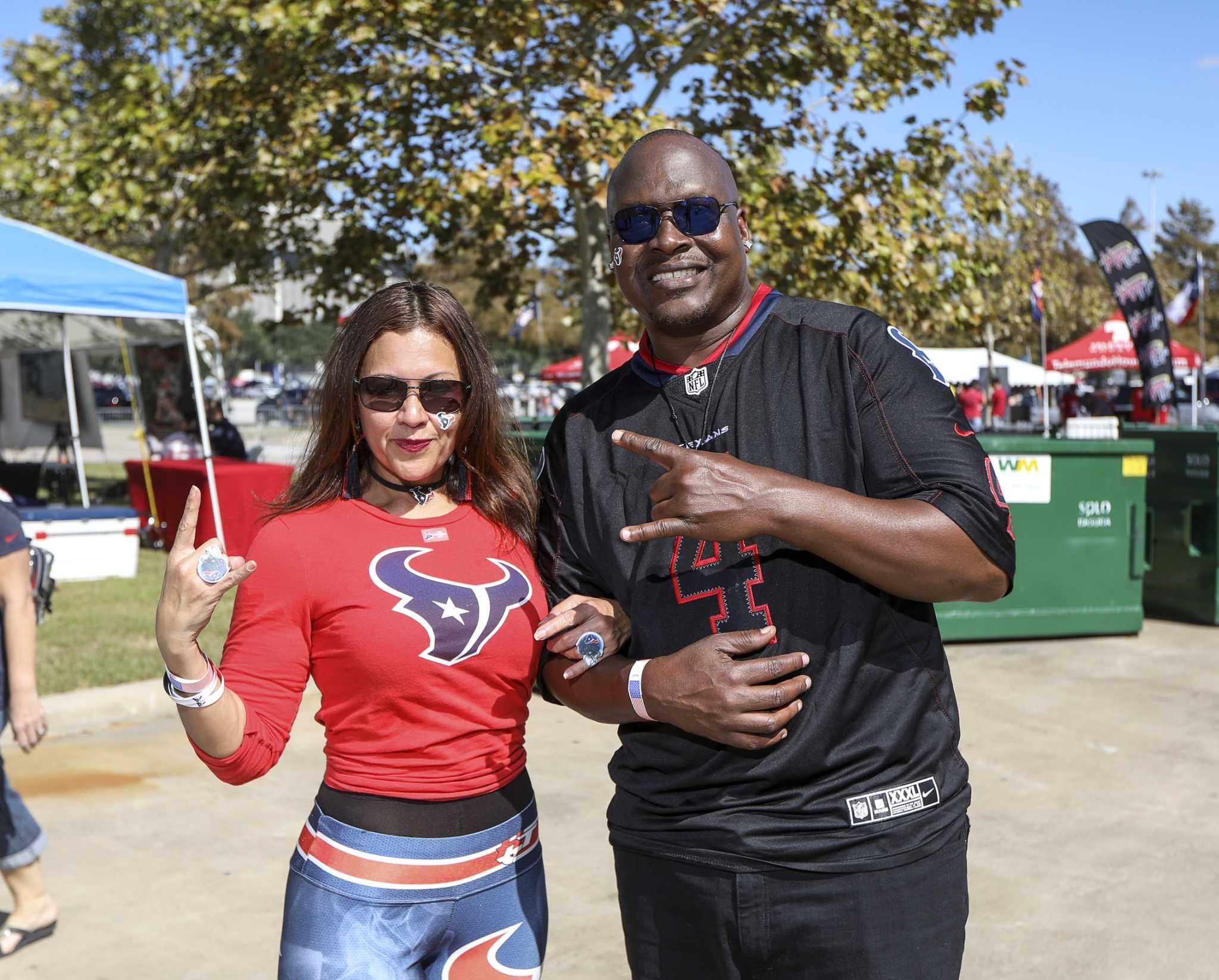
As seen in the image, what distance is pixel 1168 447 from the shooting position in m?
9.80

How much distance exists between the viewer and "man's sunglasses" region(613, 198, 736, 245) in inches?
83.1

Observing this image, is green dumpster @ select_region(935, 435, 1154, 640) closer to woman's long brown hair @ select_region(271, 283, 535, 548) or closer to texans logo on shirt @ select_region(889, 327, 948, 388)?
woman's long brown hair @ select_region(271, 283, 535, 548)

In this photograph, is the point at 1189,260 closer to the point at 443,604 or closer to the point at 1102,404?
the point at 1102,404

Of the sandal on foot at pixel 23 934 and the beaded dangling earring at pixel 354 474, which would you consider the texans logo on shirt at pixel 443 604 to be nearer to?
the beaded dangling earring at pixel 354 474

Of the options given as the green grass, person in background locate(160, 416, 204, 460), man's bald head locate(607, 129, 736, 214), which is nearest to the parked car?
person in background locate(160, 416, 204, 460)

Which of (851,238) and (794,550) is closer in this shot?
(794,550)

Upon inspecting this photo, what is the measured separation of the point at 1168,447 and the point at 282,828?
766 cm

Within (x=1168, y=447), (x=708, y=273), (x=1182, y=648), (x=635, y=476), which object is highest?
(x=708, y=273)

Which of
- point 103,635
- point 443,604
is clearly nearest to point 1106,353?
point 103,635

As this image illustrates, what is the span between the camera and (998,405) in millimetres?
32219

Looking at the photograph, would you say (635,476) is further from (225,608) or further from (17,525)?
(225,608)

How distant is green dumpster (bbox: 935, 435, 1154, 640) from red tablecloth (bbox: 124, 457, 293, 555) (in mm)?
6607

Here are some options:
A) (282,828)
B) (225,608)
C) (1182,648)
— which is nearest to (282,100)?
(225,608)

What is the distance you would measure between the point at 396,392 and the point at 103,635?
7.31 meters
